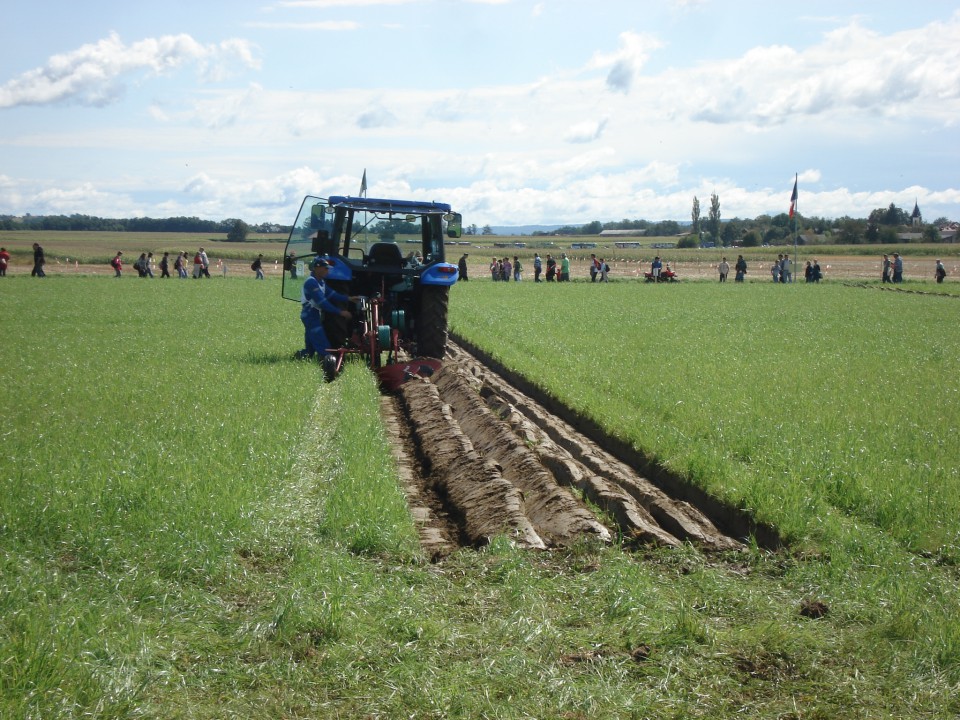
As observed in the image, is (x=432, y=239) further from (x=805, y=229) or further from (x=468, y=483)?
(x=805, y=229)

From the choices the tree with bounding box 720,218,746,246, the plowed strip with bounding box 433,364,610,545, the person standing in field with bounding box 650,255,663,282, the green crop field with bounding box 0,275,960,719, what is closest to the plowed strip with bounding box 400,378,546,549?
the plowed strip with bounding box 433,364,610,545

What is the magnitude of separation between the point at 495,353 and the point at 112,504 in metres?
10.4

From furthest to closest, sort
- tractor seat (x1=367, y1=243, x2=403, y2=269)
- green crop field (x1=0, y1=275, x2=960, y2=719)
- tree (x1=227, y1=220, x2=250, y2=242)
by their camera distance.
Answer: tree (x1=227, y1=220, x2=250, y2=242) < tractor seat (x1=367, y1=243, x2=403, y2=269) < green crop field (x1=0, y1=275, x2=960, y2=719)

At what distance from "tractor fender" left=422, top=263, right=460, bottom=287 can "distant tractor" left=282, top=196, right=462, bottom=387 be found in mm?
15

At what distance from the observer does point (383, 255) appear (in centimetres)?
1498

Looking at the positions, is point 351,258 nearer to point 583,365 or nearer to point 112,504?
point 583,365

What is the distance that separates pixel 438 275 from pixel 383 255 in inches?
36.5

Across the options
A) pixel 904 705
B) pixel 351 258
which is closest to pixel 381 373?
pixel 351 258

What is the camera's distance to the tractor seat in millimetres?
14977

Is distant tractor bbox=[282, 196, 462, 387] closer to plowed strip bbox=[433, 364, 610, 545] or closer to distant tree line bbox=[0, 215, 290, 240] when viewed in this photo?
plowed strip bbox=[433, 364, 610, 545]

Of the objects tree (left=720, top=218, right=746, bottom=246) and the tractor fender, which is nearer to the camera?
the tractor fender

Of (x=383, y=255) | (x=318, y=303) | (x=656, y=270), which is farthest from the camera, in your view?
(x=656, y=270)

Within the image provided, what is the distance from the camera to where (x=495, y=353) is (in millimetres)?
15969

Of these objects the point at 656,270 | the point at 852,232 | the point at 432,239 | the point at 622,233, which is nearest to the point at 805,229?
the point at 852,232
